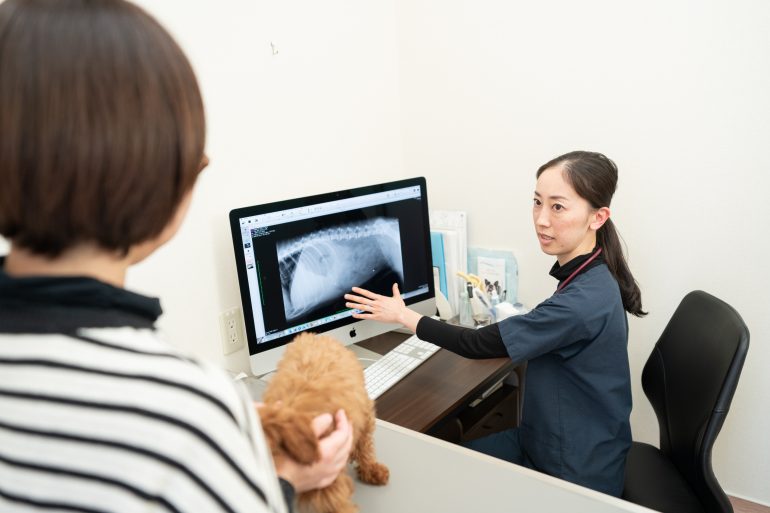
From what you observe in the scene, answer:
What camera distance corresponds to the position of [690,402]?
1.23 metres

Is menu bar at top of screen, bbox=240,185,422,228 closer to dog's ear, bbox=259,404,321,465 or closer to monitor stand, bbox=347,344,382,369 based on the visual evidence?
monitor stand, bbox=347,344,382,369

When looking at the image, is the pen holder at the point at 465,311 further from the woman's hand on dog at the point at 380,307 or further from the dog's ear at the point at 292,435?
the dog's ear at the point at 292,435

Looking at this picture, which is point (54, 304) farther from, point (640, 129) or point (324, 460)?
point (640, 129)

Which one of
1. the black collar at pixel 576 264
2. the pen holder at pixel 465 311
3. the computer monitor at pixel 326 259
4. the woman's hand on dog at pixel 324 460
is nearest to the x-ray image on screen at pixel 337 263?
the computer monitor at pixel 326 259

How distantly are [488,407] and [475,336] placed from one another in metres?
0.58

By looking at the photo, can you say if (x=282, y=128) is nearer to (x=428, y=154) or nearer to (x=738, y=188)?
(x=428, y=154)

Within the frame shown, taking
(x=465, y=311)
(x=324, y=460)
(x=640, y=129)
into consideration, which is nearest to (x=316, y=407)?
Result: (x=324, y=460)

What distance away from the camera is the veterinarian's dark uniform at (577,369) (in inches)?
48.1

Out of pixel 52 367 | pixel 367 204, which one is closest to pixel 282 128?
pixel 367 204

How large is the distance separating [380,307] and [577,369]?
535 millimetres

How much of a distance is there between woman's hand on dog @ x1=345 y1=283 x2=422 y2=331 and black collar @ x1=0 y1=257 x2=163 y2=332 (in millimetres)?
1001

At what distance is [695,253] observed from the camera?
1666 millimetres

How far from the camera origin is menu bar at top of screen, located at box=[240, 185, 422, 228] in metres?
1.32

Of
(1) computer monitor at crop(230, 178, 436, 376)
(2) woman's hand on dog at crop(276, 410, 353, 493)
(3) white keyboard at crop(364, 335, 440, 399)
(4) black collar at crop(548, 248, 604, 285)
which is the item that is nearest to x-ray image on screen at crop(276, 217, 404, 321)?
(1) computer monitor at crop(230, 178, 436, 376)
